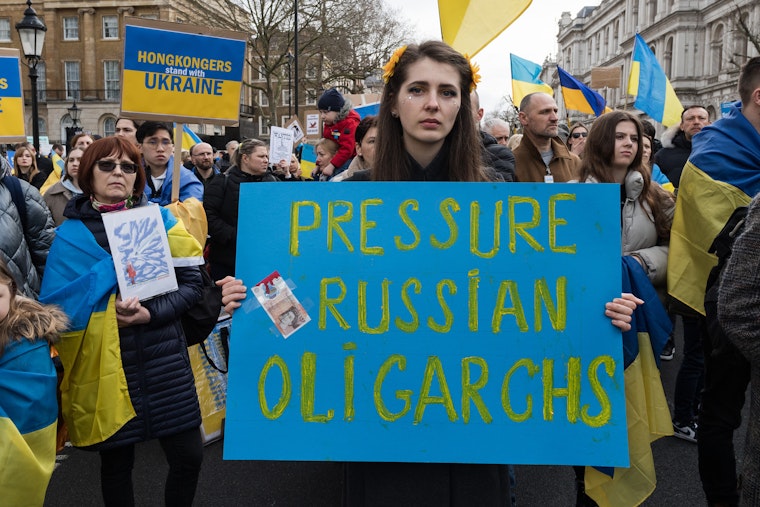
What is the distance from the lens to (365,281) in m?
1.98

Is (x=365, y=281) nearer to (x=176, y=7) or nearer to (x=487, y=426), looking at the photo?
(x=487, y=426)

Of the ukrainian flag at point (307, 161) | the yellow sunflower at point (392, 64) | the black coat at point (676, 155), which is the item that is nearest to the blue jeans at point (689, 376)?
the black coat at point (676, 155)

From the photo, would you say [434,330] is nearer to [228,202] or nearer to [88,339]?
[88,339]

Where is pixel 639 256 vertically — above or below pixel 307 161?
below

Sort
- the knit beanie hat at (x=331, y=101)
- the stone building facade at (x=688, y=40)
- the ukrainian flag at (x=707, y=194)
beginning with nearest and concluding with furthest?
the ukrainian flag at (x=707, y=194), the knit beanie hat at (x=331, y=101), the stone building facade at (x=688, y=40)

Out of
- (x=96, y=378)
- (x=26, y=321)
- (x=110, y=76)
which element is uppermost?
(x=110, y=76)

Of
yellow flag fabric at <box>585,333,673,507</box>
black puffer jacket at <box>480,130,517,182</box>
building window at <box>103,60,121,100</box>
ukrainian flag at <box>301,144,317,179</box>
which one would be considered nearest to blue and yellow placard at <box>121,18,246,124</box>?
black puffer jacket at <box>480,130,517,182</box>

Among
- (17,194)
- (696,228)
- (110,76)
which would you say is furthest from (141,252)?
(110,76)

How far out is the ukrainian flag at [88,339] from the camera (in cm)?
281

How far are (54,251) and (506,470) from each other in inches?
82.6

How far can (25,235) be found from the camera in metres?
3.68

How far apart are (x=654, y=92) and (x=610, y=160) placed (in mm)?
5328

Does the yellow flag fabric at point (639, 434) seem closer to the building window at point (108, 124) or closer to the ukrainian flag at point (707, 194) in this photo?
the ukrainian flag at point (707, 194)

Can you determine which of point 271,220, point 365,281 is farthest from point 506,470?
point 271,220
